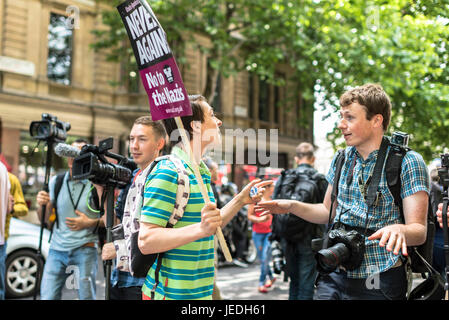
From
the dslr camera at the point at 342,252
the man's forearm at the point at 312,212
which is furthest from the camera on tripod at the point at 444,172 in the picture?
the dslr camera at the point at 342,252

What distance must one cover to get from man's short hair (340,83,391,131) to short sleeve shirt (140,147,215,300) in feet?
3.60

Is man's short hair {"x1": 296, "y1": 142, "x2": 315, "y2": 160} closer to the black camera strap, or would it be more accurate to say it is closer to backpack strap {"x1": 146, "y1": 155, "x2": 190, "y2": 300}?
the black camera strap

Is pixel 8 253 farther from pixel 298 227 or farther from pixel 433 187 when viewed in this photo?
pixel 433 187

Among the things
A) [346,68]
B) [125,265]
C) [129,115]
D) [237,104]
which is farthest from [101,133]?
[125,265]

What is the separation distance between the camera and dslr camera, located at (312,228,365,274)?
95.3 inches

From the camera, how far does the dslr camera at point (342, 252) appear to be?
242 centimetres

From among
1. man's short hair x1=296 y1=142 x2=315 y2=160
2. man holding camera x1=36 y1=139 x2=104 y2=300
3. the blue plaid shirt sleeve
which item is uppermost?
man's short hair x1=296 y1=142 x2=315 y2=160

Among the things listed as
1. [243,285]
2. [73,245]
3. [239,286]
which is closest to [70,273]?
[73,245]

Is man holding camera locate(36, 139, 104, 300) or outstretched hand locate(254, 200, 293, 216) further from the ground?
outstretched hand locate(254, 200, 293, 216)

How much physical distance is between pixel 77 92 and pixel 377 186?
57.2 feet

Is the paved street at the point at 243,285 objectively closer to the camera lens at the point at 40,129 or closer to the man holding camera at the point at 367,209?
the camera lens at the point at 40,129

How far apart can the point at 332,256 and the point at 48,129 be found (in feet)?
11.6

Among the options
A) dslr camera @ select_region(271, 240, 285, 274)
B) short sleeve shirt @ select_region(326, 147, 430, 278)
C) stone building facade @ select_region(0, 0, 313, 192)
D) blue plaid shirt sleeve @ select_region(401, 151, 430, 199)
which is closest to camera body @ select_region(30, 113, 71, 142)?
dslr camera @ select_region(271, 240, 285, 274)
